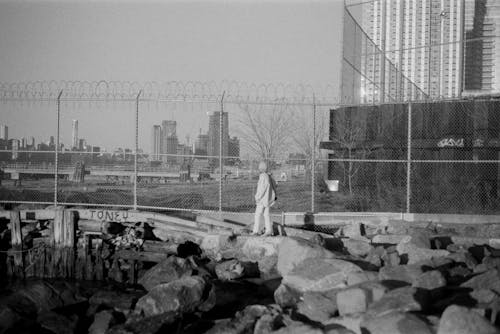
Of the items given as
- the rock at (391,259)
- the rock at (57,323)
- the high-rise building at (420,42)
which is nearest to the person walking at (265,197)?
the rock at (391,259)

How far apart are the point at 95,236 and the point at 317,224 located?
555 cm

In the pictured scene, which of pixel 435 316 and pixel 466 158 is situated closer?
pixel 435 316

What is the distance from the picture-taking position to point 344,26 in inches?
886

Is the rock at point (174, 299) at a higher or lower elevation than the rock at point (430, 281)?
lower

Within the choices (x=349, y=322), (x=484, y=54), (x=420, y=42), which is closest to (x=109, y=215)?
(x=349, y=322)

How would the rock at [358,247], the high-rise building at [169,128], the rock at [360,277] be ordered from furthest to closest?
the high-rise building at [169,128], the rock at [358,247], the rock at [360,277]

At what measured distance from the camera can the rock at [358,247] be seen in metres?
12.9

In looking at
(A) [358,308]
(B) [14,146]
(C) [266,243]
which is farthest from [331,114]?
(A) [358,308]

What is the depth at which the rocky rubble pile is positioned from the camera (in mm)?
8664

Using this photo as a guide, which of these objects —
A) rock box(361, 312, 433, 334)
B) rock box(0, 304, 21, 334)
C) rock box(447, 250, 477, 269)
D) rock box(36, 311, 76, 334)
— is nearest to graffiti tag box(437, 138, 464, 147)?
rock box(447, 250, 477, 269)

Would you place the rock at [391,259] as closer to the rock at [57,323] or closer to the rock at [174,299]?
the rock at [174,299]

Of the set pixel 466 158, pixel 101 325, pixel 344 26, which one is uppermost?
pixel 344 26

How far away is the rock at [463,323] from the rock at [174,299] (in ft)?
15.8

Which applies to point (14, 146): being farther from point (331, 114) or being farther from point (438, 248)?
point (438, 248)
